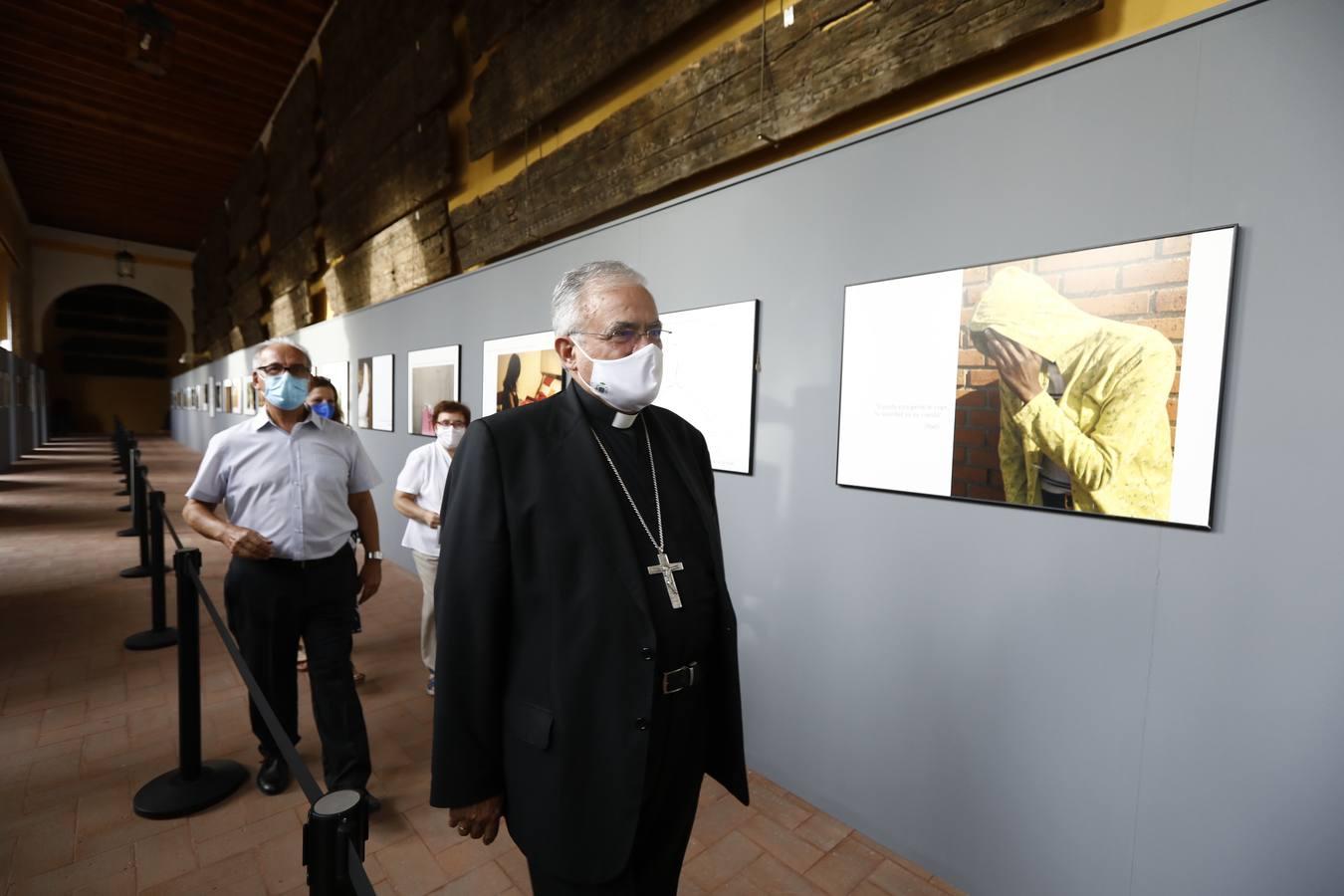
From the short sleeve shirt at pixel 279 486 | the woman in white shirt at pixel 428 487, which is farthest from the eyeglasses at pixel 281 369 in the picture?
the woman in white shirt at pixel 428 487

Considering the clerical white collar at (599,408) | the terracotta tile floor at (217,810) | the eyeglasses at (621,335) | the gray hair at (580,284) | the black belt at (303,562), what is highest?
the gray hair at (580,284)

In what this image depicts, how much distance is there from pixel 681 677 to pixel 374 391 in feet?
23.4

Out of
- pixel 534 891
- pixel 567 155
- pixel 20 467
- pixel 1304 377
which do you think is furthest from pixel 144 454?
pixel 1304 377

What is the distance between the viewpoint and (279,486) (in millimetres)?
2756

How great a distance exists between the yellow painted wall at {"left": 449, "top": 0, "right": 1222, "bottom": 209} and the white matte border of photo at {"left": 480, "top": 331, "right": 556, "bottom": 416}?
1.45 m

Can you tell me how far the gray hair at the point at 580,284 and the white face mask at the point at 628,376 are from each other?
0.22 feet

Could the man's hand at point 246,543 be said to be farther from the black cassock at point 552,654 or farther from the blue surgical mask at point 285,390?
the black cassock at point 552,654

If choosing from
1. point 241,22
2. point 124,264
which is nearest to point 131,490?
point 241,22

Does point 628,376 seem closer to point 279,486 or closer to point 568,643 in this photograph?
point 568,643

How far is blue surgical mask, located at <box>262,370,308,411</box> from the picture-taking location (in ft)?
Answer: 9.04

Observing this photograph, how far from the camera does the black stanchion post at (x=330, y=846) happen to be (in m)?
0.93

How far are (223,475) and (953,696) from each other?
3.26 meters

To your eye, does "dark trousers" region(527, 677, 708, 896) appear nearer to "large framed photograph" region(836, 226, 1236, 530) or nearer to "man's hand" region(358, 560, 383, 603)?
"large framed photograph" region(836, 226, 1236, 530)

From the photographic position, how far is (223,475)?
2.79m
